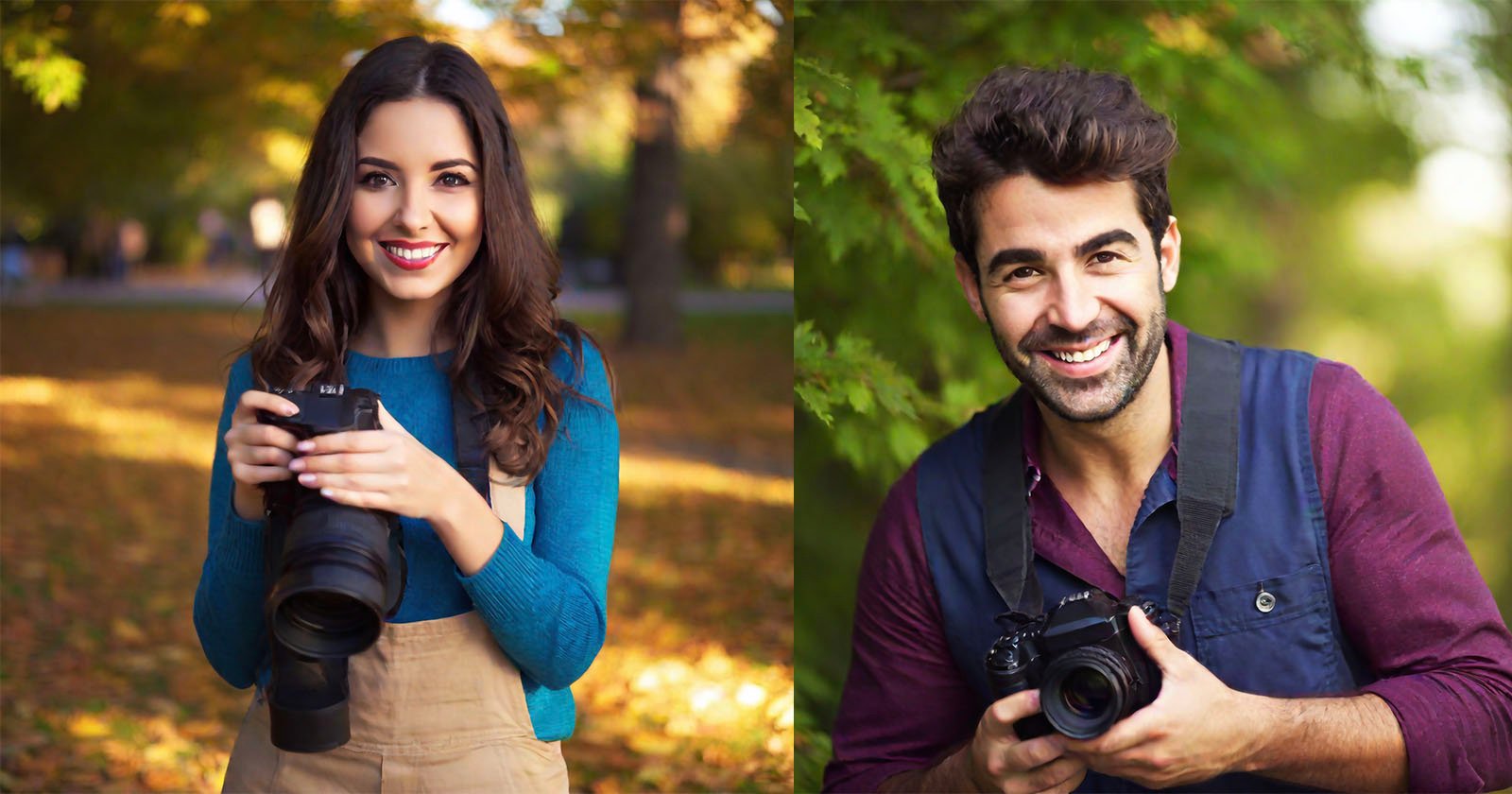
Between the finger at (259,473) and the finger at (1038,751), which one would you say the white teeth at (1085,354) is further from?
the finger at (259,473)

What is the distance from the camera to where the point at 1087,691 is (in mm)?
1931

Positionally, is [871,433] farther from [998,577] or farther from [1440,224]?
[1440,224]

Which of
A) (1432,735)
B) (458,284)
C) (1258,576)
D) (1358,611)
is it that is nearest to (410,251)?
(458,284)

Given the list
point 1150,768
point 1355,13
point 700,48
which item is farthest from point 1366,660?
point 700,48

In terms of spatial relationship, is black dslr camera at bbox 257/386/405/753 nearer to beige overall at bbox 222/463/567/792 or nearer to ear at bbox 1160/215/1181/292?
beige overall at bbox 222/463/567/792

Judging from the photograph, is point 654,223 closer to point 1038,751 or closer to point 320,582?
point 1038,751

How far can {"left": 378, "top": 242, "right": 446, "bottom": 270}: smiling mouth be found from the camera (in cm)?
202

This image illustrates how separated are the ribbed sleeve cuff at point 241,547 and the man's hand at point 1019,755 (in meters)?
1.15

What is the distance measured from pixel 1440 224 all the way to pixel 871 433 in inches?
335

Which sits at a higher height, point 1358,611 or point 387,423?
point 387,423

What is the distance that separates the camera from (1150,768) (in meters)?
1.92

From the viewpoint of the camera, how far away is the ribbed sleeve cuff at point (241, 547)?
1937 millimetres

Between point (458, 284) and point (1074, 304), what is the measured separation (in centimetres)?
103

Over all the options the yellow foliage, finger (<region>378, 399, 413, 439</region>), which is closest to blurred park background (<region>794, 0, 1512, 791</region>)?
finger (<region>378, 399, 413, 439</region>)
